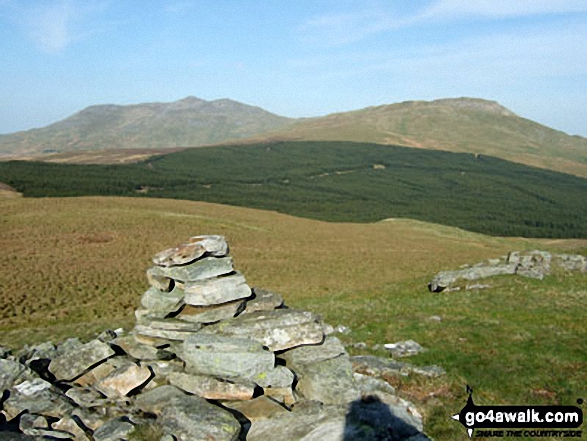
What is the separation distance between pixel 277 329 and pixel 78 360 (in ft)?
19.3

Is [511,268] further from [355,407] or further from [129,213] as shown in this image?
[129,213]

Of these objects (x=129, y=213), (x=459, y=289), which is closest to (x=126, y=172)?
(x=129, y=213)

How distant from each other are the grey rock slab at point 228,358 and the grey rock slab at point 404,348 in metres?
7.70

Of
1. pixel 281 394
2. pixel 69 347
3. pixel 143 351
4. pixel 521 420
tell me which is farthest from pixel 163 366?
pixel 521 420

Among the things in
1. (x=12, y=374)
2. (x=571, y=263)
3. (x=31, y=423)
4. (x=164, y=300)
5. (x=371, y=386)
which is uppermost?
(x=164, y=300)

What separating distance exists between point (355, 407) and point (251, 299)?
206 inches

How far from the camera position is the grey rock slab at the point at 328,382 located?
491 inches

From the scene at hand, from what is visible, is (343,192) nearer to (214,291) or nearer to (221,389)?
(214,291)

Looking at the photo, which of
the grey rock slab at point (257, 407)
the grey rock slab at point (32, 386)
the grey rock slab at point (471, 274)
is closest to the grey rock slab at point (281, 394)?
the grey rock slab at point (257, 407)

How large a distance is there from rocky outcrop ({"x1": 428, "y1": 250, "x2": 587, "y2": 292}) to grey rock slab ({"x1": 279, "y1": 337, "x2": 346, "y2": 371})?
69.4 ft

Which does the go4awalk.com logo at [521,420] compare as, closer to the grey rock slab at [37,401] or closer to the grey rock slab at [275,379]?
the grey rock slab at [275,379]

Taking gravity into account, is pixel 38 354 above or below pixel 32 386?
below

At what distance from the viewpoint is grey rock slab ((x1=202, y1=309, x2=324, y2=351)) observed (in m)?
13.6

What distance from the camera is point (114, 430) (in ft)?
34.3
